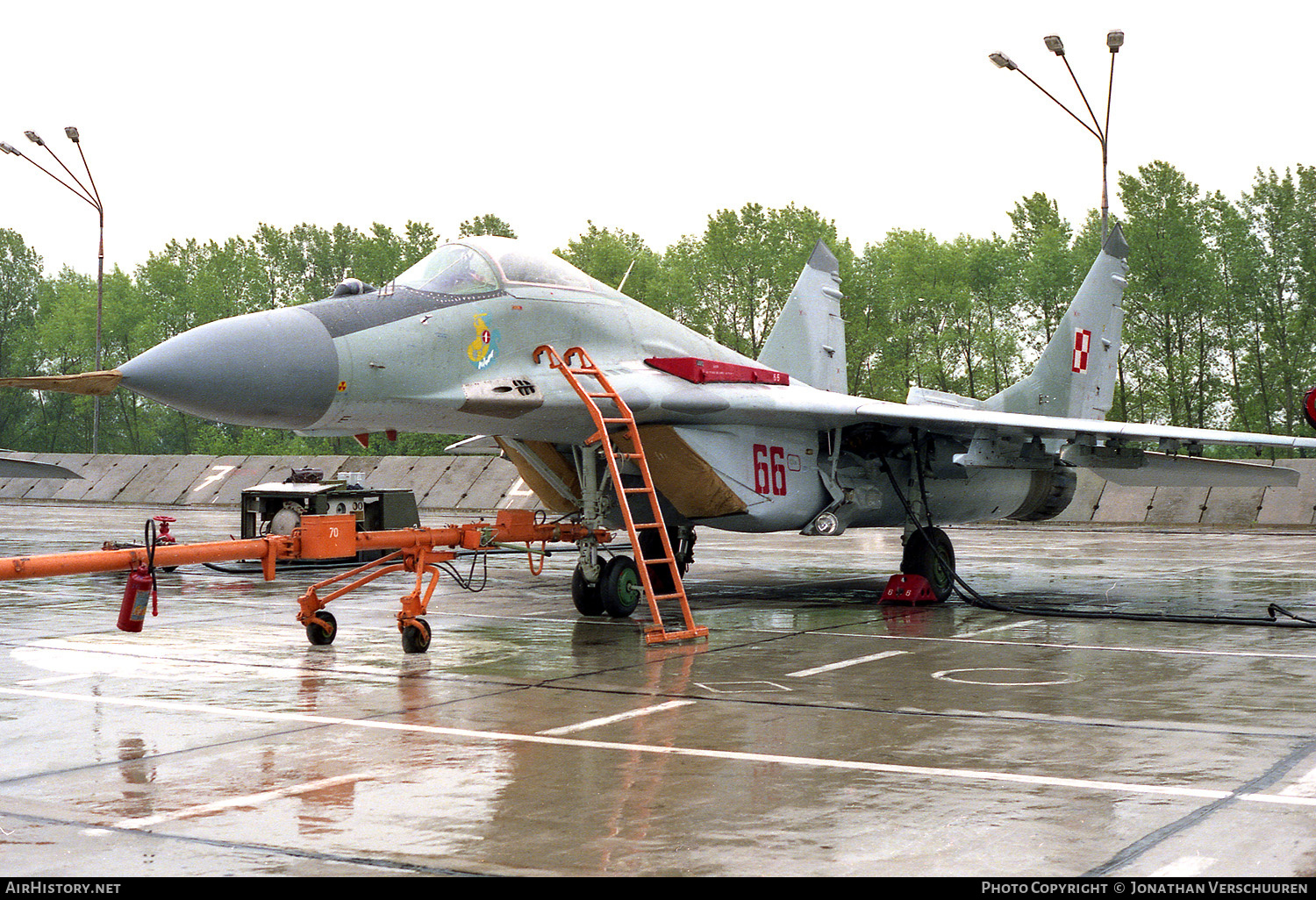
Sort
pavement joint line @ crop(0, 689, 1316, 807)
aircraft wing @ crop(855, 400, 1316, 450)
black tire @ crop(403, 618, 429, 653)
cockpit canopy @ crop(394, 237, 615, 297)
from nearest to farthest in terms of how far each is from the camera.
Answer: pavement joint line @ crop(0, 689, 1316, 807)
black tire @ crop(403, 618, 429, 653)
cockpit canopy @ crop(394, 237, 615, 297)
aircraft wing @ crop(855, 400, 1316, 450)

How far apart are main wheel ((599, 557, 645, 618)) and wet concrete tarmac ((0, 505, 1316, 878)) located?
40 centimetres

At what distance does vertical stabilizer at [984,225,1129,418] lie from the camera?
15820mm

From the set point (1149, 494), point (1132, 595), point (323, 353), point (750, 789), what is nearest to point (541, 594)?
point (323, 353)

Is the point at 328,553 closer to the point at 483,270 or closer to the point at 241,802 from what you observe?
the point at 483,270

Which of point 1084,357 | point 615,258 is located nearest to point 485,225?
point 615,258

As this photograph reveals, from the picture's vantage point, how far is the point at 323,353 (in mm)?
9609

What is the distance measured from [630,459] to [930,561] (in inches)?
167

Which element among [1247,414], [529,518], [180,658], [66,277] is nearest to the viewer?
[180,658]

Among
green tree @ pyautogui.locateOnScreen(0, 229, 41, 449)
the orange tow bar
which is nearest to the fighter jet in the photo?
the orange tow bar

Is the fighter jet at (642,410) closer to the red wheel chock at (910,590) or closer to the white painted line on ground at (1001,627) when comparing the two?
the red wheel chock at (910,590)

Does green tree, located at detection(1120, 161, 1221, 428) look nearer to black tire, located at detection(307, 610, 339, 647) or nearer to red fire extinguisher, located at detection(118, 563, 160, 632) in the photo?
black tire, located at detection(307, 610, 339, 647)

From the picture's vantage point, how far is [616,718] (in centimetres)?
682

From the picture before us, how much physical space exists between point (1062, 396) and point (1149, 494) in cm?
1636

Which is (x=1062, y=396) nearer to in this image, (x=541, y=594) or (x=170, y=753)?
(x=541, y=594)
